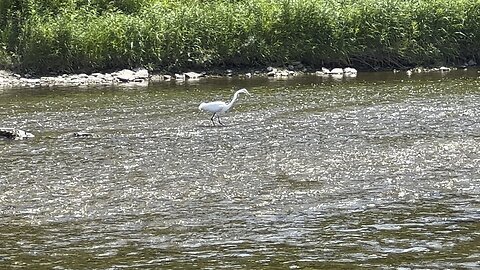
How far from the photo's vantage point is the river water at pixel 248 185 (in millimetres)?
10117

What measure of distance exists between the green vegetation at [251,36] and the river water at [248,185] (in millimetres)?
9385

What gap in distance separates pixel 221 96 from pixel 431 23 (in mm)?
12425

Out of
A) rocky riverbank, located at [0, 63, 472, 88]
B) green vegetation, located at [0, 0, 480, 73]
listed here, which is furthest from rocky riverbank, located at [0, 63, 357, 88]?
green vegetation, located at [0, 0, 480, 73]

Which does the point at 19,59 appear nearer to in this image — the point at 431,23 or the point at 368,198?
the point at 431,23

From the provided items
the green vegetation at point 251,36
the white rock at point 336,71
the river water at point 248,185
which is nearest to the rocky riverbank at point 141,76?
the white rock at point 336,71

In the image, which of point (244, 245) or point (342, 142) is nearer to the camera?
point (244, 245)

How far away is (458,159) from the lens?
49.9 feet

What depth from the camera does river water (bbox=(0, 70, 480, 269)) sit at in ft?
33.2

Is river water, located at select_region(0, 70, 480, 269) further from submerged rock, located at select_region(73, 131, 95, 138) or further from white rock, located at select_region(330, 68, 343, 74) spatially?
white rock, located at select_region(330, 68, 343, 74)

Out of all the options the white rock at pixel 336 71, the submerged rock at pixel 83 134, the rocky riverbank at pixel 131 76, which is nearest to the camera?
the submerged rock at pixel 83 134

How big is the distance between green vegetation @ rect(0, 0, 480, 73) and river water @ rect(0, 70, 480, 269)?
9.38m

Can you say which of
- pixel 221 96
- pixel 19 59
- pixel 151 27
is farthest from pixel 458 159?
pixel 19 59

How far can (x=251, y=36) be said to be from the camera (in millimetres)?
34188

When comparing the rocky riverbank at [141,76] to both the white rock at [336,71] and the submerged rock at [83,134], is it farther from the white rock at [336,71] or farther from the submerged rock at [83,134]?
the submerged rock at [83,134]
